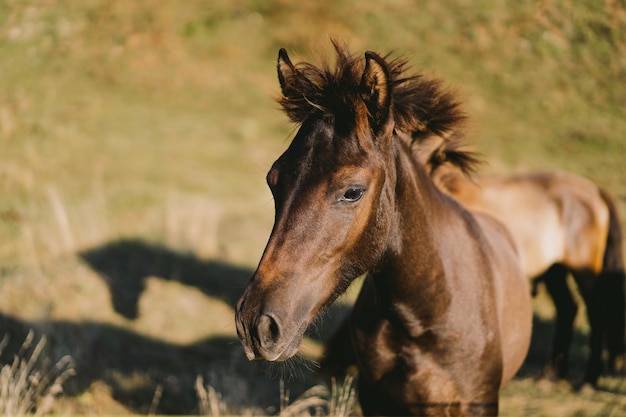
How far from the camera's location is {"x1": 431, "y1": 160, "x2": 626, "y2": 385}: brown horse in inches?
221

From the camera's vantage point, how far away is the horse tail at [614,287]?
18.9ft

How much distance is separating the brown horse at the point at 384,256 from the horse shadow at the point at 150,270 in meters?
4.40

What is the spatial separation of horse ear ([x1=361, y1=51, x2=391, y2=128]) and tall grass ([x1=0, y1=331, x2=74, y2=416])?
2.98 metres

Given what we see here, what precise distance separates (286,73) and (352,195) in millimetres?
726

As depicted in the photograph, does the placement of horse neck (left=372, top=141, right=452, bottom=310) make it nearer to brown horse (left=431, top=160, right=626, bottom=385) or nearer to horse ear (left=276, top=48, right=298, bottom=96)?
horse ear (left=276, top=48, right=298, bottom=96)

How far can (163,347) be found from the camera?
21.0 ft

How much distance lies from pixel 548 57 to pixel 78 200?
33.5 ft

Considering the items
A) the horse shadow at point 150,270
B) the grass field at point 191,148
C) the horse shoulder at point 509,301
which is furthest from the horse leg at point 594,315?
the horse shadow at point 150,270

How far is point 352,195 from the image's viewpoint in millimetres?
2404

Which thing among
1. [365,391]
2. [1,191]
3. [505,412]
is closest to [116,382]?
[365,391]

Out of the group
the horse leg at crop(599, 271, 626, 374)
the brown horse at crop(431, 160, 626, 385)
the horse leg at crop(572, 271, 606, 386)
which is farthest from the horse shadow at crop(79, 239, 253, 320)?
the horse leg at crop(599, 271, 626, 374)

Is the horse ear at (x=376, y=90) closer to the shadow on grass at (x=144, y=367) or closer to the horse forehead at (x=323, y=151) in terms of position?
the horse forehead at (x=323, y=151)

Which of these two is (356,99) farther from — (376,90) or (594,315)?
(594,315)

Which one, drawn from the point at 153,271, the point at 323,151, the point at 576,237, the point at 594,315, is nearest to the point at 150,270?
the point at 153,271
